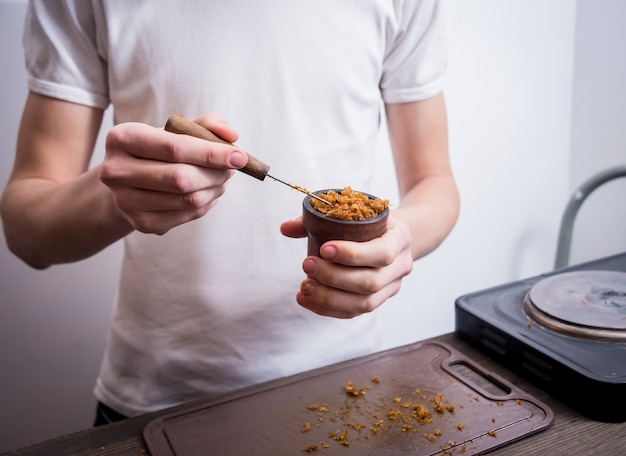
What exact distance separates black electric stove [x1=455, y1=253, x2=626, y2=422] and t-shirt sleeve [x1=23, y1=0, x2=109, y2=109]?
81 centimetres

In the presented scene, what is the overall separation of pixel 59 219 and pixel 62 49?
0.31m

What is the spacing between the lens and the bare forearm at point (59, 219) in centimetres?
82

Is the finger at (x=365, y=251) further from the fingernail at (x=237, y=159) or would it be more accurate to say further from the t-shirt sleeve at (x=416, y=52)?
the t-shirt sleeve at (x=416, y=52)

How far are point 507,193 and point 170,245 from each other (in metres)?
1.77

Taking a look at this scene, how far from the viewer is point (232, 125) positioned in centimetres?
100

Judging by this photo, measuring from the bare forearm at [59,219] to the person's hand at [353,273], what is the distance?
0.31 meters

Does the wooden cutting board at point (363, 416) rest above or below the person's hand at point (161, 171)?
below

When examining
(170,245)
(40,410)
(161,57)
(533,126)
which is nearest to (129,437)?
(170,245)

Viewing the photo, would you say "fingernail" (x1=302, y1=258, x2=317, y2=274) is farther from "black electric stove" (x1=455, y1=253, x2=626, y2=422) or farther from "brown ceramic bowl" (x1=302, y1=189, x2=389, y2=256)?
"black electric stove" (x1=455, y1=253, x2=626, y2=422)

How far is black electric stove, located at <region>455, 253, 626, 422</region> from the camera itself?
793 mm

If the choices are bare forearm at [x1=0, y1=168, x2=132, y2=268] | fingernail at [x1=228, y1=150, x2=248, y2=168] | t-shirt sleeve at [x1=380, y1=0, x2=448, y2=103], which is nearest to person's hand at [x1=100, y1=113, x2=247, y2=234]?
fingernail at [x1=228, y1=150, x2=248, y2=168]

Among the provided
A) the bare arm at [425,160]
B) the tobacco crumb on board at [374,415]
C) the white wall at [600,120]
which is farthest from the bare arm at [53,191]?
the white wall at [600,120]

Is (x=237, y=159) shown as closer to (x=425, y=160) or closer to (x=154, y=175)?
(x=154, y=175)

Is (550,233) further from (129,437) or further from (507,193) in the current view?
(129,437)
